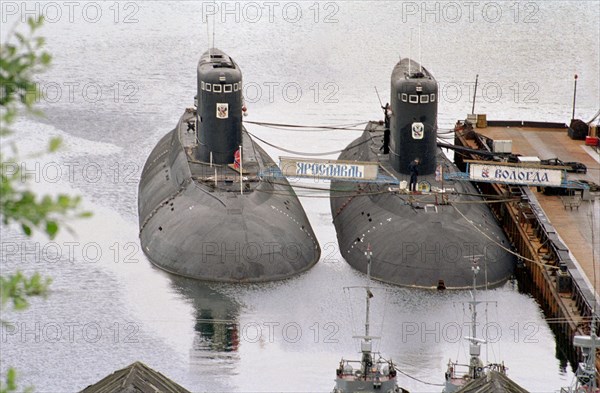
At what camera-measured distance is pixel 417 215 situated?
44906 mm

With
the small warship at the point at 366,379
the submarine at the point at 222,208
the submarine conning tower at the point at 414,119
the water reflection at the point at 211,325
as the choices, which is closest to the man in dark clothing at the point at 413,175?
the submarine conning tower at the point at 414,119

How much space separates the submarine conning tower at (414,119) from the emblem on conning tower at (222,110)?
17.6 feet

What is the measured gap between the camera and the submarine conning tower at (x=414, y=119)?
4709cm

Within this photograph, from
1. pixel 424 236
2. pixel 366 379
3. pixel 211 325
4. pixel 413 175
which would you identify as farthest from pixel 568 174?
pixel 366 379

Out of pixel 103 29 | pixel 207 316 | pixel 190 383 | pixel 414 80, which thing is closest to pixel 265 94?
pixel 103 29

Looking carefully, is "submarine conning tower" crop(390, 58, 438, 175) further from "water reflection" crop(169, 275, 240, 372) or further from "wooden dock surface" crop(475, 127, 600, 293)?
"water reflection" crop(169, 275, 240, 372)

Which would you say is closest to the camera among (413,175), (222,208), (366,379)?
(366,379)

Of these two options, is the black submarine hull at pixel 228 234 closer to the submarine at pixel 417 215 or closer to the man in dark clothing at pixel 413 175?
the submarine at pixel 417 215

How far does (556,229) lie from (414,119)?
5.71 metres

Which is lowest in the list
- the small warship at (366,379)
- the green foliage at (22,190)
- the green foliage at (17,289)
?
the small warship at (366,379)

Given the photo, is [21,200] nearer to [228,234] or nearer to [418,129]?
[228,234]

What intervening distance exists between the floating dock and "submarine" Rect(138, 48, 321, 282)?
22.3 feet

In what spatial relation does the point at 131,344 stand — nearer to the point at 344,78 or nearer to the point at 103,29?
the point at 344,78

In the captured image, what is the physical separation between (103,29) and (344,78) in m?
21.8
